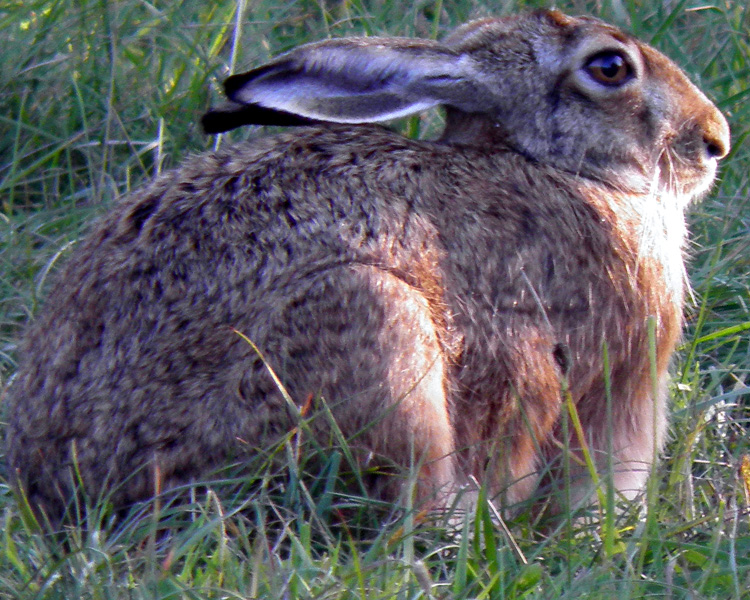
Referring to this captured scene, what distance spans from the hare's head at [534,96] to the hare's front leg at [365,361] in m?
0.79

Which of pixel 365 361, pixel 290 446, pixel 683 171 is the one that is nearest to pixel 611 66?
pixel 683 171

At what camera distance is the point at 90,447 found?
3512mm

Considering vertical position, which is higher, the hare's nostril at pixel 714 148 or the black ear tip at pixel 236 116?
the black ear tip at pixel 236 116

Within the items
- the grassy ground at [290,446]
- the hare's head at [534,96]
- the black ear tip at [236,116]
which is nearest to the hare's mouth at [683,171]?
the hare's head at [534,96]

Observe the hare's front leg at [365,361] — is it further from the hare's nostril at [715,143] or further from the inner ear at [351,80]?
the hare's nostril at [715,143]

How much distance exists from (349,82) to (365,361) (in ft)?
3.57

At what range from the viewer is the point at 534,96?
4.30 m

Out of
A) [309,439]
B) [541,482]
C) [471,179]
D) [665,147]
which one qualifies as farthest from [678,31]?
[309,439]

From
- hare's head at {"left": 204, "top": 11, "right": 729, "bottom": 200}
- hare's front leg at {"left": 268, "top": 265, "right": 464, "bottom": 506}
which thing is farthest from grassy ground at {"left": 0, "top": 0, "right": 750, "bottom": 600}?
hare's head at {"left": 204, "top": 11, "right": 729, "bottom": 200}

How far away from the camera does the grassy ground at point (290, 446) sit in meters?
3.02

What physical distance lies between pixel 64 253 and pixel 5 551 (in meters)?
1.83

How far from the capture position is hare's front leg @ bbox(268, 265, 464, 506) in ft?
11.5

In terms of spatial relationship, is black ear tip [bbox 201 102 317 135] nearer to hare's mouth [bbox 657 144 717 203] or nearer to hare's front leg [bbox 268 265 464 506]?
hare's front leg [bbox 268 265 464 506]

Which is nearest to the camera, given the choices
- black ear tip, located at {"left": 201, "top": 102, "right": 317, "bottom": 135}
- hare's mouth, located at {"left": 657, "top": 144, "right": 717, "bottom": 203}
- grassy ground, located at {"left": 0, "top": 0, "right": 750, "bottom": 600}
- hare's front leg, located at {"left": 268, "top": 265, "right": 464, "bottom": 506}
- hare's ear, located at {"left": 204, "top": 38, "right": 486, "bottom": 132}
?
grassy ground, located at {"left": 0, "top": 0, "right": 750, "bottom": 600}
